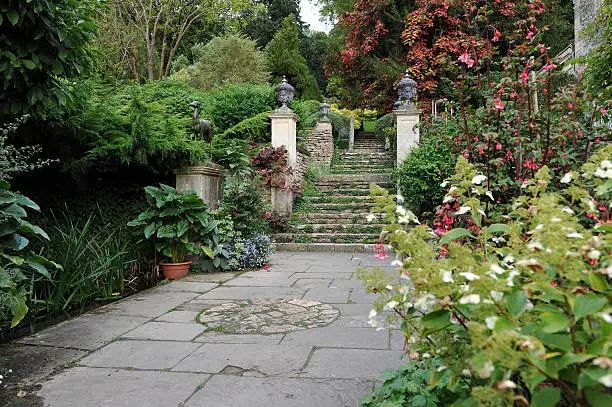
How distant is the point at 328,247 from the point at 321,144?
6.09 metres

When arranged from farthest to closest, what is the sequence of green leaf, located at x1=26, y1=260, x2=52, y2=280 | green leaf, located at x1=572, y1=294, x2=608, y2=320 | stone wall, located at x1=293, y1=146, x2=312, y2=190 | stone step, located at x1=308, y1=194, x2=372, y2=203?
stone step, located at x1=308, y1=194, x2=372, y2=203
stone wall, located at x1=293, y1=146, x2=312, y2=190
green leaf, located at x1=26, y1=260, x2=52, y2=280
green leaf, located at x1=572, y1=294, x2=608, y2=320

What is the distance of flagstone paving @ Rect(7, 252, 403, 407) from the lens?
2.12m

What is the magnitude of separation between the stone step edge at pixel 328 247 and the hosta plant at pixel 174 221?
2307mm

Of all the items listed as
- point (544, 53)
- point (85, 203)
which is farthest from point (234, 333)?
point (85, 203)

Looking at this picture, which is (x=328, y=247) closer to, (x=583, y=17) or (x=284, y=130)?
(x=284, y=130)

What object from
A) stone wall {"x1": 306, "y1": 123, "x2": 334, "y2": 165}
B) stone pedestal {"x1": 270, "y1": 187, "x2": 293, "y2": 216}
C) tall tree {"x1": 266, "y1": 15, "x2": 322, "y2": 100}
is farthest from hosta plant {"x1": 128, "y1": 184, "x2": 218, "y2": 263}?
tall tree {"x1": 266, "y1": 15, "x2": 322, "y2": 100}

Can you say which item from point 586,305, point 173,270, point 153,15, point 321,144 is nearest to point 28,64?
point 586,305

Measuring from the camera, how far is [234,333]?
3123 mm

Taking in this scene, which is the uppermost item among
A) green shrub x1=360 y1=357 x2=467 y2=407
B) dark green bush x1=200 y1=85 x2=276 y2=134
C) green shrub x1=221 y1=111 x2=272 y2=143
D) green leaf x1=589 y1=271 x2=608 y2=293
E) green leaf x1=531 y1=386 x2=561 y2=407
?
dark green bush x1=200 y1=85 x2=276 y2=134

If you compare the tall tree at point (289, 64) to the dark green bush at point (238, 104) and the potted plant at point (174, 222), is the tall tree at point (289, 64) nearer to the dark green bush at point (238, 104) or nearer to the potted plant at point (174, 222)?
the dark green bush at point (238, 104)

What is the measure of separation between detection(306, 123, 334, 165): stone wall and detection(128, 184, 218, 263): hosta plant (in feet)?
24.2

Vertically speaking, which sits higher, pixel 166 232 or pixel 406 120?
pixel 406 120

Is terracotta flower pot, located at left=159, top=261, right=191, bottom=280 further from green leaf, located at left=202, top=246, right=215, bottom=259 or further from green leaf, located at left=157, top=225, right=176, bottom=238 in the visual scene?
green leaf, located at left=157, top=225, right=176, bottom=238

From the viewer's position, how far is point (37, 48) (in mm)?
2643
